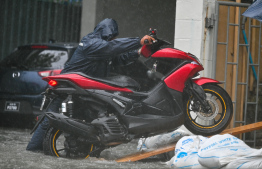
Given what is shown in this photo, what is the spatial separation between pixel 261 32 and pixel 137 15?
4.66 metres

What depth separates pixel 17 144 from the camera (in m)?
7.55

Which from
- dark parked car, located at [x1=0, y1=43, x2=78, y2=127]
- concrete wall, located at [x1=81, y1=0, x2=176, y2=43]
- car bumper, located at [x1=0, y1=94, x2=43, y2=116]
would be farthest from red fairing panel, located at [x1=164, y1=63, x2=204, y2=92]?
concrete wall, located at [x1=81, y1=0, x2=176, y2=43]

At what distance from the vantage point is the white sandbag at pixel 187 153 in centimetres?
562

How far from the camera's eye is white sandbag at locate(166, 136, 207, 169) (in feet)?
18.4

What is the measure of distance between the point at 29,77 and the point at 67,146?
3659 millimetres

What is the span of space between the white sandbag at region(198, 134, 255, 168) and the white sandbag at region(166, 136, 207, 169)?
6.3 inches

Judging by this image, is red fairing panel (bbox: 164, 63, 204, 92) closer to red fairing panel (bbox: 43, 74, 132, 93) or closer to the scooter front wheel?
the scooter front wheel

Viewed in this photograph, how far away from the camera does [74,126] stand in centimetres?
608

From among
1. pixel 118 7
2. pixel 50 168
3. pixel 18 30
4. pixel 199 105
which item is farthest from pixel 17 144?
pixel 18 30

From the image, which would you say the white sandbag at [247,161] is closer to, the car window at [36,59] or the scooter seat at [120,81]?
the scooter seat at [120,81]

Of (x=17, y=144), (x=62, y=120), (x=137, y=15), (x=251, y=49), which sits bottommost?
(x=17, y=144)

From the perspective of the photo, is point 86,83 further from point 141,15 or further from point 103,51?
point 141,15

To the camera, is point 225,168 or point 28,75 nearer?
point 225,168

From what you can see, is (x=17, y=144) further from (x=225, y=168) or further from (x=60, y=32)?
(x=60, y=32)
